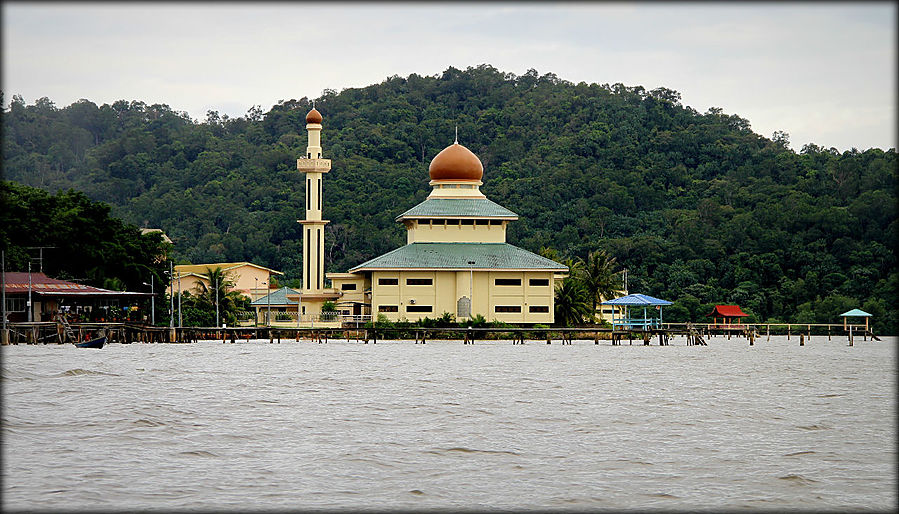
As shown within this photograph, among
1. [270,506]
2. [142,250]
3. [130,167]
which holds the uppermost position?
[130,167]

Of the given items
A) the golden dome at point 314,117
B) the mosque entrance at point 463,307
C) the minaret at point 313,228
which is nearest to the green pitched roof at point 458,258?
the mosque entrance at point 463,307

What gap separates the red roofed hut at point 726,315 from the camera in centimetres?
8662

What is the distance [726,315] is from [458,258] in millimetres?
24852

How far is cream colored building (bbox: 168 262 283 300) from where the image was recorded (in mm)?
95250

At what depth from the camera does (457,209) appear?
251 feet

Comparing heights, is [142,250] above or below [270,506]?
above

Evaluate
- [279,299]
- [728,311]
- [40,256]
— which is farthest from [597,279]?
[40,256]

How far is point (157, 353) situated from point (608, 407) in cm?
3106

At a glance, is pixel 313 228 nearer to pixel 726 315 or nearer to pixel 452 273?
pixel 452 273

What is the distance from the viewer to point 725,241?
316 feet

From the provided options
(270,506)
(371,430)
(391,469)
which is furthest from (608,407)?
(270,506)

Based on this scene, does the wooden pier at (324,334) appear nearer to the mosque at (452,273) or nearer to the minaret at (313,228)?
the mosque at (452,273)

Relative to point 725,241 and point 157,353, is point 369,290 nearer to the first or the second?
point 157,353

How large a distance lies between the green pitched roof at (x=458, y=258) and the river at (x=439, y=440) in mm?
31844
